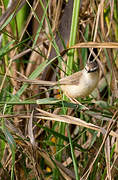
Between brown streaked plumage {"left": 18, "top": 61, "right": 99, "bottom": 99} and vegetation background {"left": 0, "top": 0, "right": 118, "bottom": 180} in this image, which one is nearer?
vegetation background {"left": 0, "top": 0, "right": 118, "bottom": 180}

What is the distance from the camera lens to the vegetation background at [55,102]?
4.93 ft

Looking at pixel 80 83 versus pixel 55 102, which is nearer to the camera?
pixel 55 102

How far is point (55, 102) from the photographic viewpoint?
148 cm

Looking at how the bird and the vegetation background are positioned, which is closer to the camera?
the vegetation background

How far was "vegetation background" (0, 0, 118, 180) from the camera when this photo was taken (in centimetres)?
150

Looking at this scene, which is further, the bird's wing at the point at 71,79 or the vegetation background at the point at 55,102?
the bird's wing at the point at 71,79

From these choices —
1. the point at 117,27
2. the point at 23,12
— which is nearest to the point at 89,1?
the point at 117,27

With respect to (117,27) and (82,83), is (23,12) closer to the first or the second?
(117,27)

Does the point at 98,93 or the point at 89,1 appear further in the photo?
the point at 98,93

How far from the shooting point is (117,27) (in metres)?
2.55

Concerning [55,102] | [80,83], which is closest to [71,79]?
[80,83]

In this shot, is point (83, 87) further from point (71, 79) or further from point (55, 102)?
point (55, 102)

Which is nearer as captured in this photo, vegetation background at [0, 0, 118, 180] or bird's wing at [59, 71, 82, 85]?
vegetation background at [0, 0, 118, 180]

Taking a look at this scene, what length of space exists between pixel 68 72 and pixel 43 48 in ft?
1.70
